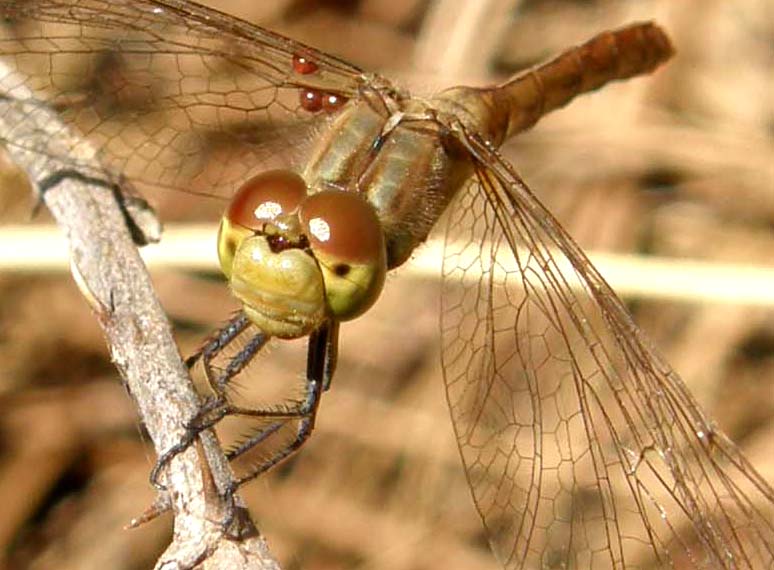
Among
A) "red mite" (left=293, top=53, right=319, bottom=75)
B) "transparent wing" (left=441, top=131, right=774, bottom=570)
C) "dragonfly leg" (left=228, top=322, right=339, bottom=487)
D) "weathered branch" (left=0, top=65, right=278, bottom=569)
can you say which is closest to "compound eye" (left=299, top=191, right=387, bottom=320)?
"dragonfly leg" (left=228, top=322, right=339, bottom=487)

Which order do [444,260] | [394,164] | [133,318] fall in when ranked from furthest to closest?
[444,260]
[394,164]
[133,318]

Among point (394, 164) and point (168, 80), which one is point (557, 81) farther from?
point (168, 80)

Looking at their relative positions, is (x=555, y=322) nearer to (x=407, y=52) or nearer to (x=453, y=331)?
(x=453, y=331)

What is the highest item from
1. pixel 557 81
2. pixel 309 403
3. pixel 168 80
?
pixel 557 81

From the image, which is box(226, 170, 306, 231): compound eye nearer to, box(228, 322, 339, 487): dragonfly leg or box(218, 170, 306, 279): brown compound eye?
box(218, 170, 306, 279): brown compound eye

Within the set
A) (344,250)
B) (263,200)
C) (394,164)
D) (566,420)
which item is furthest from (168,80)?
(566,420)

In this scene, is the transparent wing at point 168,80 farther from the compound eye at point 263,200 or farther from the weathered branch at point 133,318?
the compound eye at point 263,200

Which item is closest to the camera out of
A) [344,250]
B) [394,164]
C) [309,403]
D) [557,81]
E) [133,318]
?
[133,318]
